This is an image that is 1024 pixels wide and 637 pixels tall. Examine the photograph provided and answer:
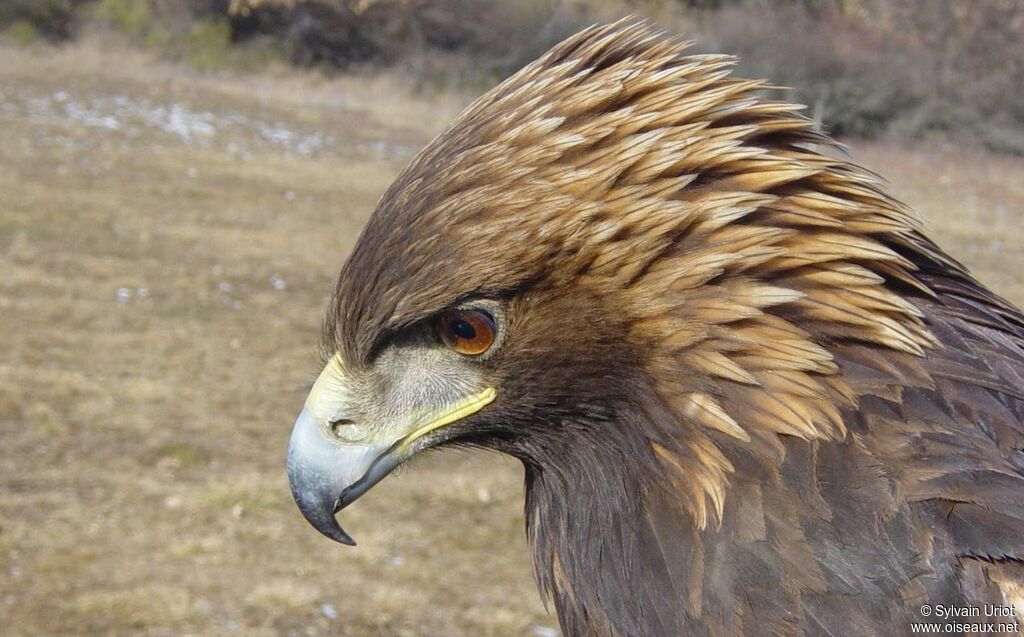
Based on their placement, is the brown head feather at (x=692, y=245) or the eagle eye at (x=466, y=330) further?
the eagle eye at (x=466, y=330)

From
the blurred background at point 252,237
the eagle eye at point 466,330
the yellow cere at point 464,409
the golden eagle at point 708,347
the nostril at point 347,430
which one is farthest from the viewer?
the blurred background at point 252,237

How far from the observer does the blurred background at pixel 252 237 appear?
5.41m

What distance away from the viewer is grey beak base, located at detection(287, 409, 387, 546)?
2242mm

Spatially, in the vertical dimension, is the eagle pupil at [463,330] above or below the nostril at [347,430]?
above

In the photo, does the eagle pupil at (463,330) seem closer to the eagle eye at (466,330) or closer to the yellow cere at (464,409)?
the eagle eye at (466,330)

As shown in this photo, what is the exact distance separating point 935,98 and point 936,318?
86.3 ft

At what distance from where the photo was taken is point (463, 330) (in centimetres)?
206

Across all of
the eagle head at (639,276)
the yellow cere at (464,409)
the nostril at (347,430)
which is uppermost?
the eagle head at (639,276)

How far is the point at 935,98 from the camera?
25797 millimetres

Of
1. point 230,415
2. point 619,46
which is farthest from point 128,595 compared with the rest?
point 619,46

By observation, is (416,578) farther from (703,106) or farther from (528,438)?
(703,106)

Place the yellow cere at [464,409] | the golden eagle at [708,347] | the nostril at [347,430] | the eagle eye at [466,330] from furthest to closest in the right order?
the nostril at [347,430] < the yellow cere at [464,409] < the eagle eye at [466,330] < the golden eagle at [708,347]

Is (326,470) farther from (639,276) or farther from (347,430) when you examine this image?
(639,276)

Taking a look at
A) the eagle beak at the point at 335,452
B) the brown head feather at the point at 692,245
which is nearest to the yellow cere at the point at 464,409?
the eagle beak at the point at 335,452
